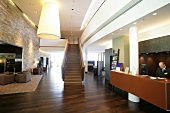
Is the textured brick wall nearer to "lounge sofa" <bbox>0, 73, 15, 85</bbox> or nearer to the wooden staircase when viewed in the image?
"lounge sofa" <bbox>0, 73, 15, 85</bbox>

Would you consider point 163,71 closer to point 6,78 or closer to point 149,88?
point 149,88

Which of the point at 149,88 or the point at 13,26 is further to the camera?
the point at 13,26

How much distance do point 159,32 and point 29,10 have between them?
348 inches

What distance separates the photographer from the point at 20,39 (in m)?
8.72

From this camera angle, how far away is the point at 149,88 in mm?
3365

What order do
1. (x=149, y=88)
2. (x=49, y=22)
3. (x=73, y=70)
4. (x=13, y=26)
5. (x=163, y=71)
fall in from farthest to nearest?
(x=73, y=70)
(x=13, y=26)
(x=49, y=22)
(x=163, y=71)
(x=149, y=88)

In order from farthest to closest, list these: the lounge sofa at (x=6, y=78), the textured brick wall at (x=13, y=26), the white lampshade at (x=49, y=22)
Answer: the lounge sofa at (x=6, y=78)
the textured brick wall at (x=13, y=26)
the white lampshade at (x=49, y=22)

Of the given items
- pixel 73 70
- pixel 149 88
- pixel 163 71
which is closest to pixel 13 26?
pixel 73 70

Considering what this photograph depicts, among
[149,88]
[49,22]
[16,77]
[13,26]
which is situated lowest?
[16,77]

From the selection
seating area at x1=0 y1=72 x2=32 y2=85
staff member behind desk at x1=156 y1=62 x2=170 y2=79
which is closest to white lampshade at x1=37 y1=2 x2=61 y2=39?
seating area at x1=0 y1=72 x2=32 y2=85

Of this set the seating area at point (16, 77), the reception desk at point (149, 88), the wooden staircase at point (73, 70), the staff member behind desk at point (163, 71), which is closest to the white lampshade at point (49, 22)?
the wooden staircase at point (73, 70)

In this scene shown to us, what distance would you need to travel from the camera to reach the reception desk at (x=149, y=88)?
2.83 m

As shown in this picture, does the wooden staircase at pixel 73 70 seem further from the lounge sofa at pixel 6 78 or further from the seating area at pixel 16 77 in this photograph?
the lounge sofa at pixel 6 78

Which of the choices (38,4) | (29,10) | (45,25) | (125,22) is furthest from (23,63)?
(125,22)
